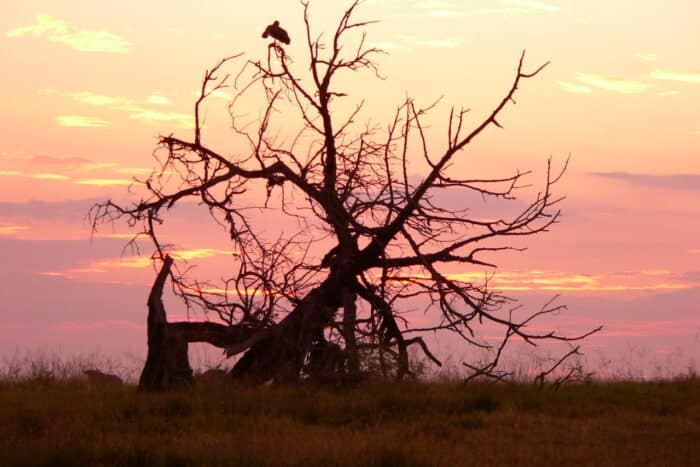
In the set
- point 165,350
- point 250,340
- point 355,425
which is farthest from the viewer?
point 250,340

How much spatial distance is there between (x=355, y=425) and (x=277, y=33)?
5957mm

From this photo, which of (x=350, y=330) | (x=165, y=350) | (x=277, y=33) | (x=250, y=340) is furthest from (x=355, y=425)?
(x=277, y=33)

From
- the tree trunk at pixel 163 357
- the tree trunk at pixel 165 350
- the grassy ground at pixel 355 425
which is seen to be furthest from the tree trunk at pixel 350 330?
the tree trunk at pixel 163 357

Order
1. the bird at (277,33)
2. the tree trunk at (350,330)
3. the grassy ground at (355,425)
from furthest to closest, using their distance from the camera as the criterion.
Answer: the bird at (277,33) < the tree trunk at (350,330) < the grassy ground at (355,425)

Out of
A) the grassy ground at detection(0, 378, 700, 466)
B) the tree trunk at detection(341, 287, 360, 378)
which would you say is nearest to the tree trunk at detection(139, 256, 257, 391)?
the grassy ground at detection(0, 378, 700, 466)

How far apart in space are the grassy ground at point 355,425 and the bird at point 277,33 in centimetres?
500

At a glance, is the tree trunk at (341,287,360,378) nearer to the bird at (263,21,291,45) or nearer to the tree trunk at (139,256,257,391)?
the tree trunk at (139,256,257,391)

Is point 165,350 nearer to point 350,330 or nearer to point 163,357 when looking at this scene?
point 163,357

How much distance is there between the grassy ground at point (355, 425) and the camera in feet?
30.3

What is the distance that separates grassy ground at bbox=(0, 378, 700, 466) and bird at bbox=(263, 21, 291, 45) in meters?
5.00

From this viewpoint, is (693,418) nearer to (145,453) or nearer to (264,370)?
(264,370)

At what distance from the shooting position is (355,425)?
36.9ft

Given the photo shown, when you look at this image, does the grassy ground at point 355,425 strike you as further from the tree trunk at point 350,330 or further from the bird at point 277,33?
the bird at point 277,33

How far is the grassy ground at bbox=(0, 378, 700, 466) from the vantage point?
924 cm
